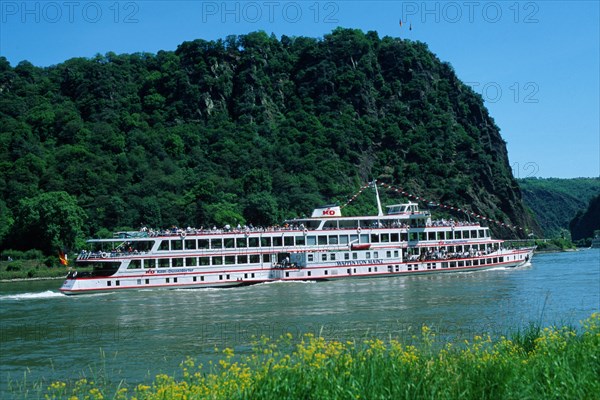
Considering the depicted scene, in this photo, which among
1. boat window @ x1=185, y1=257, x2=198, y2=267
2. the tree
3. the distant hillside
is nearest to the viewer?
boat window @ x1=185, y1=257, x2=198, y2=267

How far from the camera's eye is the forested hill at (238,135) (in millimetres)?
90750

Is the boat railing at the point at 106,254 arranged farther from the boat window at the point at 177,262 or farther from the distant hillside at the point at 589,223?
the distant hillside at the point at 589,223

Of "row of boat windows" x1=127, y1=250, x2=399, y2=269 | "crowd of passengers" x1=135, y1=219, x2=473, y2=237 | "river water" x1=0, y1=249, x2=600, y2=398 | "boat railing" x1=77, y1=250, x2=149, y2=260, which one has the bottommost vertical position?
"river water" x1=0, y1=249, x2=600, y2=398

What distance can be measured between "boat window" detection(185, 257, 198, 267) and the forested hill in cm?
2979

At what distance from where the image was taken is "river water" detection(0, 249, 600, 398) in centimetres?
2300

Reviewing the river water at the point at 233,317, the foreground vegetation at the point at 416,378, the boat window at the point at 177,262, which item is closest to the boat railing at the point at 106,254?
the boat window at the point at 177,262

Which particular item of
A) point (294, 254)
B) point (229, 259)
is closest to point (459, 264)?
point (294, 254)

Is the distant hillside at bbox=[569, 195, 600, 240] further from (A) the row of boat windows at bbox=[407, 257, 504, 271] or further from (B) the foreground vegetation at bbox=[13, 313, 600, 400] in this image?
(B) the foreground vegetation at bbox=[13, 313, 600, 400]

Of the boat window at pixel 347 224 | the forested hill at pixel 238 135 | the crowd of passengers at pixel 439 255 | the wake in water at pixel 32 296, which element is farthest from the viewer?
the forested hill at pixel 238 135

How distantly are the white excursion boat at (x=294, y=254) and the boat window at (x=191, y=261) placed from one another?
0.07 m

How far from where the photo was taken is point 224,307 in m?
37.1

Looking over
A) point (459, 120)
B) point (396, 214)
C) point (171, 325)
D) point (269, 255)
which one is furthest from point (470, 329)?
point (459, 120)

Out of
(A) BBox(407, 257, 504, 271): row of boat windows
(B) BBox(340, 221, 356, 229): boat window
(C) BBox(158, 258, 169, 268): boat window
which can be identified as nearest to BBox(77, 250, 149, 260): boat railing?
(C) BBox(158, 258, 169, 268): boat window

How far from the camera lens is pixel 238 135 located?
12306 centimetres
